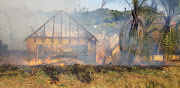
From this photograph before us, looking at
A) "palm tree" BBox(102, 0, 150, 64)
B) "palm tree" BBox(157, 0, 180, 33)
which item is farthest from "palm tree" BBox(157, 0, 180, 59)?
"palm tree" BBox(102, 0, 150, 64)

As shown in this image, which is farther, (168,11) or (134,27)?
(168,11)

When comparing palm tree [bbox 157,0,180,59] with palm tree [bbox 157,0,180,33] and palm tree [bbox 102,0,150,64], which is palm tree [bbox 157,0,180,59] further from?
palm tree [bbox 102,0,150,64]

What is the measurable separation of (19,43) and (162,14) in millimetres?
26411

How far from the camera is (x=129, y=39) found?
380 inches

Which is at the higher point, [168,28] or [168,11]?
[168,11]

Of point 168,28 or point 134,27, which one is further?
point 168,28

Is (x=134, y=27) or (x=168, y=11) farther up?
(x=168, y=11)

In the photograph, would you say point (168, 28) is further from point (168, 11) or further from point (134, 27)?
point (134, 27)

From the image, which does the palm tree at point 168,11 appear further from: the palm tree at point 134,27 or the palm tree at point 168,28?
the palm tree at point 134,27

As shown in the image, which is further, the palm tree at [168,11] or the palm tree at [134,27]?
the palm tree at [168,11]

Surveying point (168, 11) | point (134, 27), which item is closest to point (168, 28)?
point (168, 11)

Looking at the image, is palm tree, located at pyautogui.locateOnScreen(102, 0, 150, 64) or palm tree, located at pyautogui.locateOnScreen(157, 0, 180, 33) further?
palm tree, located at pyautogui.locateOnScreen(157, 0, 180, 33)

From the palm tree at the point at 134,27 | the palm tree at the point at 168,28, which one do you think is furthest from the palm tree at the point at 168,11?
the palm tree at the point at 134,27

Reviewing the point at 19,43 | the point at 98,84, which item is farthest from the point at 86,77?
the point at 19,43
